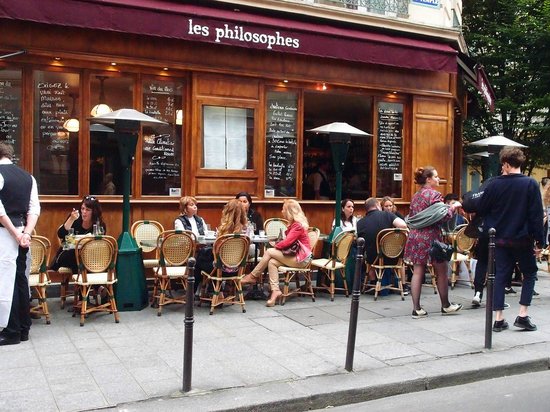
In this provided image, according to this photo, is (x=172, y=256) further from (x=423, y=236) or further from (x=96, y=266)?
→ (x=423, y=236)

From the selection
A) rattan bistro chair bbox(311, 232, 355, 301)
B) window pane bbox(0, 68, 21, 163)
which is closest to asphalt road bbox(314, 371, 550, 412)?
rattan bistro chair bbox(311, 232, 355, 301)

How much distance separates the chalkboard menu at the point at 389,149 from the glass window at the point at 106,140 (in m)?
4.96

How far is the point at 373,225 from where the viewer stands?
929 centimetres

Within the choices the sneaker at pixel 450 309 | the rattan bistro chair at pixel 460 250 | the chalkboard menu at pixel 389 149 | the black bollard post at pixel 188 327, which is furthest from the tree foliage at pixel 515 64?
the black bollard post at pixel 188 327

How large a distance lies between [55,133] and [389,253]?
212 inches

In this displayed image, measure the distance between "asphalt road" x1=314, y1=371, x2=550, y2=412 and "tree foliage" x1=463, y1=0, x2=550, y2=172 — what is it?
492 inches

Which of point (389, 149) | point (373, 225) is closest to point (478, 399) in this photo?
point (373, 225)

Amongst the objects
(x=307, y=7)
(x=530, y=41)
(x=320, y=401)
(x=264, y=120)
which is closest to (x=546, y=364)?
(x=320, y=401)

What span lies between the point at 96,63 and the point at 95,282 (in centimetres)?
380

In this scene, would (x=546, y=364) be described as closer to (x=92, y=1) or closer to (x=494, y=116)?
(x=92, y=1)

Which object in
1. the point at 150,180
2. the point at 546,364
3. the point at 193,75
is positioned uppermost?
the point at 193,75

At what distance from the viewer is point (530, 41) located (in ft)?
56.6

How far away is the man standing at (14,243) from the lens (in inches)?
245

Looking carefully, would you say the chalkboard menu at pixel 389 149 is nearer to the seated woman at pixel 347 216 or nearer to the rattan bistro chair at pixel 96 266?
the seated woman at pixel 347 216
